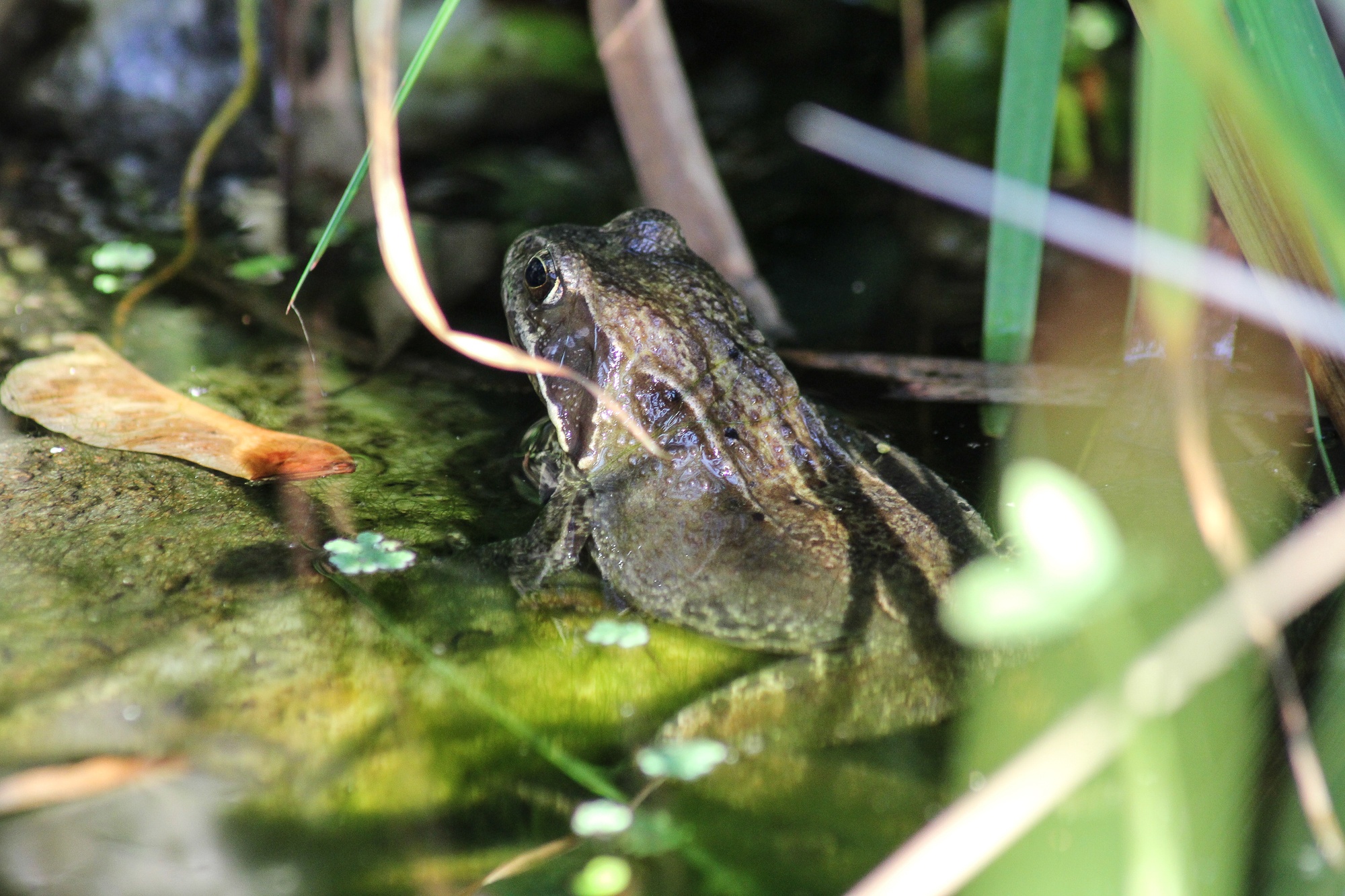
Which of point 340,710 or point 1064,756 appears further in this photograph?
point 340,710

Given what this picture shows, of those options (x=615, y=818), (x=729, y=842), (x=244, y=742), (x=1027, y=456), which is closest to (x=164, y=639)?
(x=244, y=742)

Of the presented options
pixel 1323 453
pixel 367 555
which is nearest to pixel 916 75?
pixel 1323 453

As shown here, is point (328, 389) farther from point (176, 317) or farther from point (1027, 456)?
point (1027, 456)

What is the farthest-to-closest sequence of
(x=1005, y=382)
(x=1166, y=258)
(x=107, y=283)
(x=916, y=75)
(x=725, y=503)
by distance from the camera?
(x=916, y=75)
(x=107, y=283)
(x=1005, y=382)
(x=725, y=503)
(x=1166, y=258)

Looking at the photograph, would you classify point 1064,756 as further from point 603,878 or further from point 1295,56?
point 1295,56

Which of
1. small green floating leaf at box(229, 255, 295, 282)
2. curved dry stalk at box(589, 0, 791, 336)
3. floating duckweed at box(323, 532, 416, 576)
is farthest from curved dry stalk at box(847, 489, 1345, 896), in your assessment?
small green floating leaf at box(229, 255, 295, 282)
